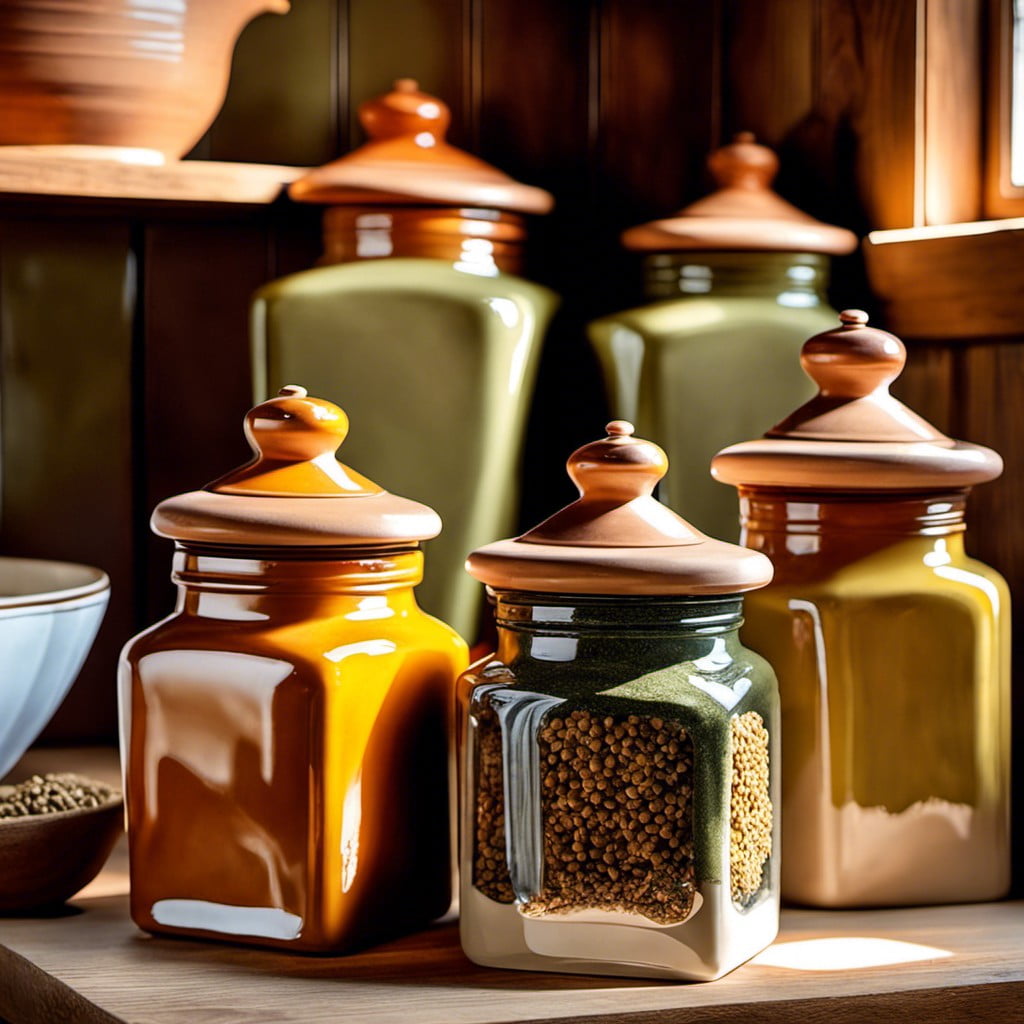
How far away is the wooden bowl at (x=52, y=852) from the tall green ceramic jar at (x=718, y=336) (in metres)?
0.40

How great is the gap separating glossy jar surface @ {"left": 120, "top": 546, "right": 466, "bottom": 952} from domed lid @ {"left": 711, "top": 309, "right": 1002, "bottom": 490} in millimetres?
200

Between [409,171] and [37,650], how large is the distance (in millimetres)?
396

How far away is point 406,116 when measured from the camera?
1.06 m

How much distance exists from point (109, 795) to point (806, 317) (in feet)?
1.72

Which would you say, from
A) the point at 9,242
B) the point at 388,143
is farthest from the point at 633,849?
the point at 9,242

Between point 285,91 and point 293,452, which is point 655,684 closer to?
point 293,452

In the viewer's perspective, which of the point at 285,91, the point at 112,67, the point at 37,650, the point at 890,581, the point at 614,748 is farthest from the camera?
the point at 285,91

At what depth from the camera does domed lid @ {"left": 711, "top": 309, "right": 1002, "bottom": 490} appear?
0.78 m

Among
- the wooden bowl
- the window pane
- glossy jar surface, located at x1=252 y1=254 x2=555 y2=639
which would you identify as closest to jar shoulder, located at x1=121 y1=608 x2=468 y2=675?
the wooden bowl

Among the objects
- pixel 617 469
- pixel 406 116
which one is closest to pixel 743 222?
pixel 406 116

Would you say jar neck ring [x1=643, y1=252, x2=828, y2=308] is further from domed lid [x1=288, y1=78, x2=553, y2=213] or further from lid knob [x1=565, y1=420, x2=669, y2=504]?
lid knob [x1=565, y1=420, x2=669, y2=504]

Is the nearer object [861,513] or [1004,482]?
[861,513]

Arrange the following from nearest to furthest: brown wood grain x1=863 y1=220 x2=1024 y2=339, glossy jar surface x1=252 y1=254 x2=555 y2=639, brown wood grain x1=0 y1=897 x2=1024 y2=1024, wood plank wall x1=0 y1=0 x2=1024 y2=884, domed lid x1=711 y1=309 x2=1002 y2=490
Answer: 1. brown wood grain x1=0 y1=897 x2=1024 y2=1024
2. domed lid x1=711 y1=309 x2=1002 y2=490
3. brown wood grain x1=863 y1=220 x2=1024 y2=339
4. glossy jar surface x1=252 y1=254 x2=555 y2=639
5. wood plank wall x1=0 y1=0 x2=1024 y2=884

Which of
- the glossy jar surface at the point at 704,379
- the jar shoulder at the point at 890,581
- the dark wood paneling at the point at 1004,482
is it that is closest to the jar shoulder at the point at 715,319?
the glossy jar surface at the point at 704,379
